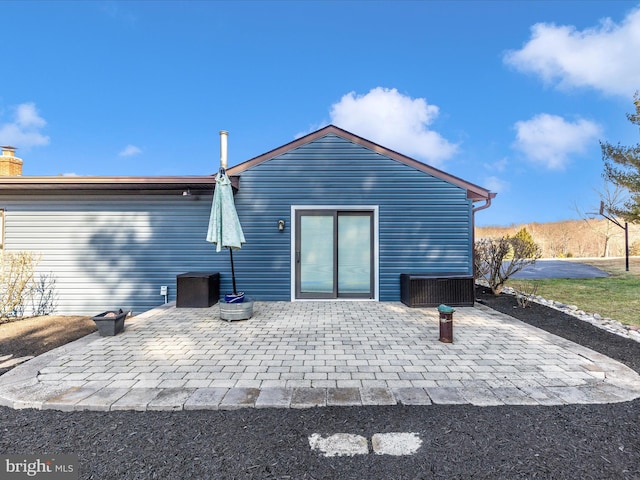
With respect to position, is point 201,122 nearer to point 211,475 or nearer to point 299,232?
point 299,232

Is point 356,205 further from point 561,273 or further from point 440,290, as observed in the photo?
point 561,273

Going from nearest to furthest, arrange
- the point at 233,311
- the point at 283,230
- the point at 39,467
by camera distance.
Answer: the point at 39,467 → the point at 233,311 → the point at 283,230

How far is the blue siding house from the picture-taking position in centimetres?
669

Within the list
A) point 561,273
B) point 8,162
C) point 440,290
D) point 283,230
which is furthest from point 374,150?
point 561,273

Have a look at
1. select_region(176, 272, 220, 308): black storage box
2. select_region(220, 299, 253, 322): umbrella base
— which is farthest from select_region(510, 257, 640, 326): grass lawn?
select_region(176, 272, 220, 308): black storage box

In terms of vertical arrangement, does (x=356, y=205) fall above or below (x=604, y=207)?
below

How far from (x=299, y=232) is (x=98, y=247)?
4.47 m

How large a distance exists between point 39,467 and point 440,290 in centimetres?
611

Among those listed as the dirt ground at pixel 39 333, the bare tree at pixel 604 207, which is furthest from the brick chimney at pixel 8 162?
the bare tree at pixel 604 207

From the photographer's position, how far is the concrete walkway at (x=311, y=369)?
253 cm

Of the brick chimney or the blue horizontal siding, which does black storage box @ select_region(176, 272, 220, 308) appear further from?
the brick chimney

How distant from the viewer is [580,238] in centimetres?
2080

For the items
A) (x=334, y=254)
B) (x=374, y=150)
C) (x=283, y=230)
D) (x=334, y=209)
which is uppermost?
(x=374, y=150)

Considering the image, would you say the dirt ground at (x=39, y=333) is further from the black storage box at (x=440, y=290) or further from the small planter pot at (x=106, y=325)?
the black storage box at (x=440, y=290)
